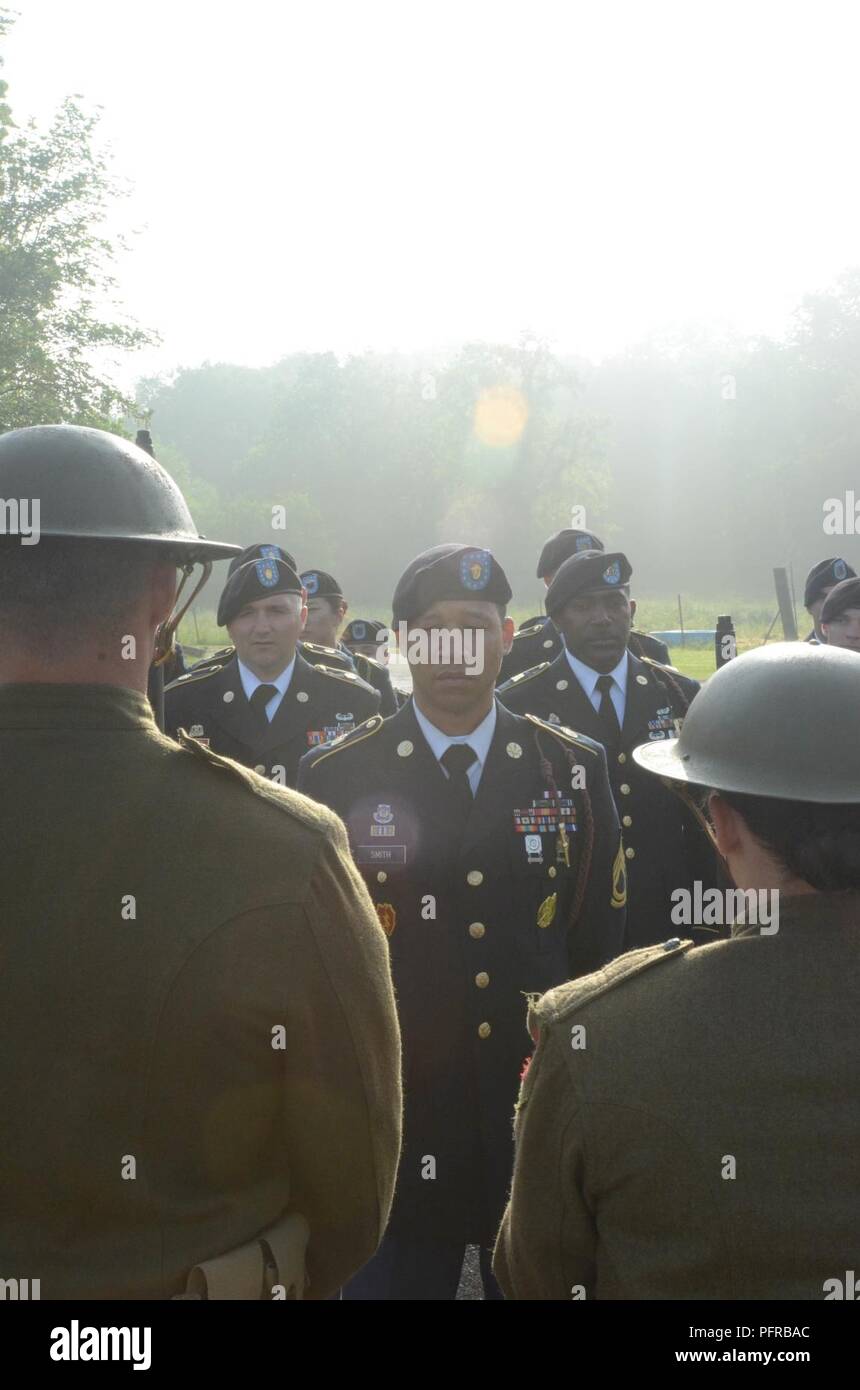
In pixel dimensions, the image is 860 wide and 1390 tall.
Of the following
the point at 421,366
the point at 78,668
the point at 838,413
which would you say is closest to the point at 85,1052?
the point at 78,668

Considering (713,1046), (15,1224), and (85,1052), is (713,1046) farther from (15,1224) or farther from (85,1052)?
(15,1224)

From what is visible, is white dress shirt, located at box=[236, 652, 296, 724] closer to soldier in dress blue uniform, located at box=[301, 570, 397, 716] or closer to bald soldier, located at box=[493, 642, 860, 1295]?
soldier in dress blue uniform, located at box=[301, 570, 397, 716]

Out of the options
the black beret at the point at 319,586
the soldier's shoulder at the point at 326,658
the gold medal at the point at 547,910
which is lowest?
the gold medal at the point at 547,910

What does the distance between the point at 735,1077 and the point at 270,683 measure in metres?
4.38

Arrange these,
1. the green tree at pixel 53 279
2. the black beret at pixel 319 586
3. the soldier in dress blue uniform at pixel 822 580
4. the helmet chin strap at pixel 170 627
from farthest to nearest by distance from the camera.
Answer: the green tree at pixel 53 279 < the black beret at pixel 319 586 < the soldier in dress blue uniform at pixel 822 580 < the helmet chin strap at pixel 170 627

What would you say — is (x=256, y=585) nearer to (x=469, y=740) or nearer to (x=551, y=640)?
(x=551, y=640)

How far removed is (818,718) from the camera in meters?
2.01

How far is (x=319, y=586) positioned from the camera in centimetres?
902

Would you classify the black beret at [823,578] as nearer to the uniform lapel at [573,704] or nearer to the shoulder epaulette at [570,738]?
the uniform lapel at [573,704]

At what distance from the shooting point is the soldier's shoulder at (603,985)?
1905 millimetres

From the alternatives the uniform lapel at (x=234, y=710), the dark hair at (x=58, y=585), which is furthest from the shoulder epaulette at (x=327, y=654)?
the dark hair at (x=58, y=585)

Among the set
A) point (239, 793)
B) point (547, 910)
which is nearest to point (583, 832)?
point (547, 910)

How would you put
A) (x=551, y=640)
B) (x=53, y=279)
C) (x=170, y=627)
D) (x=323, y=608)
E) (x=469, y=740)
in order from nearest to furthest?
(x=170, y=627) → (x=469, y=740) → (x=551, y=640) → (x=323, y=608) → (x=53, y=279)

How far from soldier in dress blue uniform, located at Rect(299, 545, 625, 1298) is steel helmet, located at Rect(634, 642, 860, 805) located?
5.31ft
